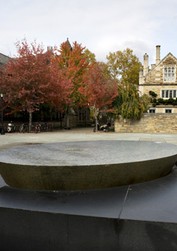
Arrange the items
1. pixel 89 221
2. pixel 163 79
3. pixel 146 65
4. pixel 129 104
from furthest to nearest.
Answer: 1. pixel 146 65
2. pixel 163 79
3. pixel 129 104
4. pixel 89 221

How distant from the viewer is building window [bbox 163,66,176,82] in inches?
1463

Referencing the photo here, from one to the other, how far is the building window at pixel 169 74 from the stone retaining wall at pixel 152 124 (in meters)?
14.0

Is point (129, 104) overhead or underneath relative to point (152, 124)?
overhead

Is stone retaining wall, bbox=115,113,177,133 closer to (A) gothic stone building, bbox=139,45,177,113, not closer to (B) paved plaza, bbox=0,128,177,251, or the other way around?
(A) gothic stone building, bbox=139,45,177,113

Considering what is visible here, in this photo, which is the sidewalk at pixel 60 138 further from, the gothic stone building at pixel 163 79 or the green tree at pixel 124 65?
the green tree at pixel 124 65

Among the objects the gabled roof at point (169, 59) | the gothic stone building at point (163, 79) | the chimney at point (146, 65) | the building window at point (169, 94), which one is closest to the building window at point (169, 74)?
the gothic stone building at point (163, 79)

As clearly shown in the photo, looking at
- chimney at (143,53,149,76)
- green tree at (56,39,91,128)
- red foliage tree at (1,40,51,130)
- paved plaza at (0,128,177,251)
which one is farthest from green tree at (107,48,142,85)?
paved plaza at (0,128,177,251)

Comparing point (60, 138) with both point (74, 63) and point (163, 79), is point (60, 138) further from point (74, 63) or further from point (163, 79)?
point (163, 79)

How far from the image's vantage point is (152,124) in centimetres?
2492

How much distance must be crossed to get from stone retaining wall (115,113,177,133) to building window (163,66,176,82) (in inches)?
553

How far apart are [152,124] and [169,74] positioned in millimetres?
15378

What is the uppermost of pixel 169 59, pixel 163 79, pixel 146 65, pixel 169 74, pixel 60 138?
pixel 169 59

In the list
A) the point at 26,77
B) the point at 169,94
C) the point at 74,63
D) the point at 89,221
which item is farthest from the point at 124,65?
the point at 89,221

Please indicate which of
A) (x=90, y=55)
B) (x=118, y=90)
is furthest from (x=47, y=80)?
(x=90, y=55)
